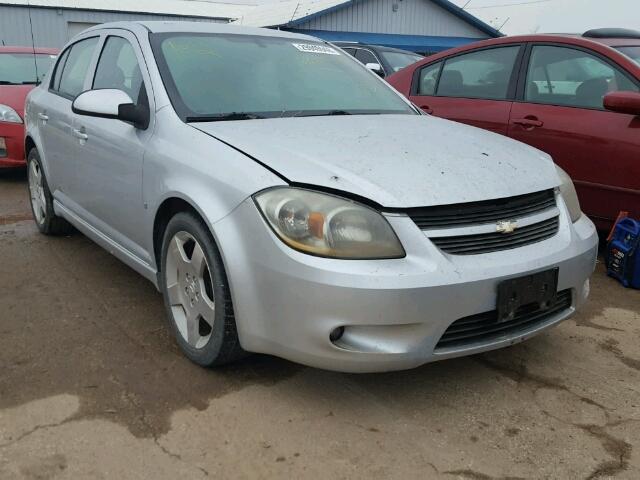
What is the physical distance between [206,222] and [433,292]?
94cm

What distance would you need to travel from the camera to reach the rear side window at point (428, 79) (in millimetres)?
5371

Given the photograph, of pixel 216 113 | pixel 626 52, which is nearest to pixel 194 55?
pixel 216 113

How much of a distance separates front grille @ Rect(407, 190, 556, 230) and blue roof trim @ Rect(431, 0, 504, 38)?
26101 mm

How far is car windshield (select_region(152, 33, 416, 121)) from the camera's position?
10.3 feet

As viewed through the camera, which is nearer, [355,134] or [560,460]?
[560,460]

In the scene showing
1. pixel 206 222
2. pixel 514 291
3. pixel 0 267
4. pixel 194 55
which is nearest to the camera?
pixel 514 291

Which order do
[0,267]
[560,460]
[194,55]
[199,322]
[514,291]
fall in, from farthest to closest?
[0,267] → [194,55] → [199,322] → [514,291] → [560,460]

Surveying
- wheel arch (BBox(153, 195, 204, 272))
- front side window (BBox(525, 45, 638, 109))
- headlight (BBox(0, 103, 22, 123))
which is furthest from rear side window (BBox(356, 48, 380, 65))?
wheel arch (BBox(153, 195, 204, 272))

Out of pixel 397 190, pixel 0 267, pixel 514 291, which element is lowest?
pixel 0 267

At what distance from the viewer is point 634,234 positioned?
3881 mm

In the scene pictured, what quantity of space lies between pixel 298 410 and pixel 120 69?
2.20 meters

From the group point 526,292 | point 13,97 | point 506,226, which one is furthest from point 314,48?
point 13,97

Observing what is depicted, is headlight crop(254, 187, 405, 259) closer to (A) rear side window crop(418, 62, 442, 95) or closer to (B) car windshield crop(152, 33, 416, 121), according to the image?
(B) car windshield crop(152, 33, 416, 121)

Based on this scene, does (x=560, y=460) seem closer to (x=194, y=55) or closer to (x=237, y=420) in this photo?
(x=237, y=420)
